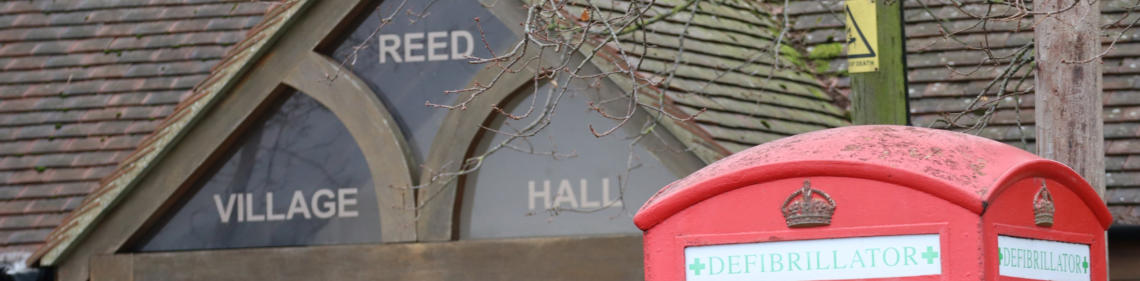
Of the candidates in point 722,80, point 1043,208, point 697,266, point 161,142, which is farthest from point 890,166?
point 161,142

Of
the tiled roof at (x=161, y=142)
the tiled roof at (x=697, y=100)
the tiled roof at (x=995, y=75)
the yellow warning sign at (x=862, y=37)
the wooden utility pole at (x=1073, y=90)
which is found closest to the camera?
the wooden utility pole at (x=1073, y=90)

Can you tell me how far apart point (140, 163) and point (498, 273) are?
2.32m

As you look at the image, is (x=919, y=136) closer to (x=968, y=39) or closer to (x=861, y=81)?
(x=861, y=81)

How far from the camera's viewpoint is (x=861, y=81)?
5.83 metres

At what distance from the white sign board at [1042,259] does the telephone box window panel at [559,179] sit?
4.07 m

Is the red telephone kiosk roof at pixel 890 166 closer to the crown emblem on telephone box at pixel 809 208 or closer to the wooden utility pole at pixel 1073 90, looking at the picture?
the crown emblem on telephone box at pixel 809 208

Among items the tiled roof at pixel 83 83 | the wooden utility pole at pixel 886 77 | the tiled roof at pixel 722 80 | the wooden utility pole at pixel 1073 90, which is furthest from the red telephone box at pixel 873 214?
the tiled roof at pixel 83 83

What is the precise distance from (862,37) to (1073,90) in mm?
929

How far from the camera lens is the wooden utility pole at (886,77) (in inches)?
228

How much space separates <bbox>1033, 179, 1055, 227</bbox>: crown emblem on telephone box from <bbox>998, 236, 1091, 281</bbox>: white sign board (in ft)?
0.19

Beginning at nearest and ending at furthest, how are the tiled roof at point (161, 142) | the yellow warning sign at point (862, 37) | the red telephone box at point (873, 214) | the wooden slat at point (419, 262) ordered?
the red telephone box at point (873, 214)
the yellow warning sign at point (862, 37)
the wooden slat at point (419, 262)
the tiled roof at point (161, 142)

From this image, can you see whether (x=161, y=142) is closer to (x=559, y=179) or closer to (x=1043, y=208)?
(x=559, y=179)

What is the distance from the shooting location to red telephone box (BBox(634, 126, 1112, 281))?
12.3 ft

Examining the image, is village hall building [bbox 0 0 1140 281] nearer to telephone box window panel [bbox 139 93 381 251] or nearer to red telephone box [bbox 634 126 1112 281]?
telephone box window panel [bbox 139 93 381 251]
